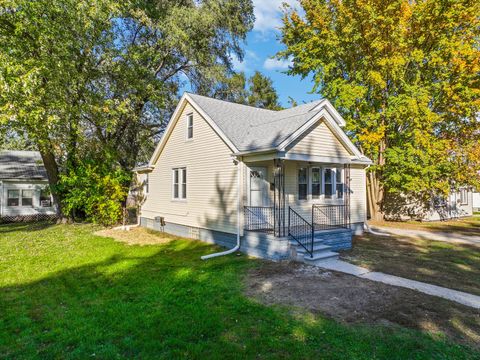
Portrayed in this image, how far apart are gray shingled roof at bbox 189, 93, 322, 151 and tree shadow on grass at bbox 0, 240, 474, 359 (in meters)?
5.14

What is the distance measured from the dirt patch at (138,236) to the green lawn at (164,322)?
13.4ft

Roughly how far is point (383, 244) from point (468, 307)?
22.2ft

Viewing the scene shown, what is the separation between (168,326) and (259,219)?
22.1 feet

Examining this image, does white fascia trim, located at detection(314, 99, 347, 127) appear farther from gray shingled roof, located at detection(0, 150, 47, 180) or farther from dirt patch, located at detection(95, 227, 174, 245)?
gray shingled roof, located at detection(0, 150, 47, 180)

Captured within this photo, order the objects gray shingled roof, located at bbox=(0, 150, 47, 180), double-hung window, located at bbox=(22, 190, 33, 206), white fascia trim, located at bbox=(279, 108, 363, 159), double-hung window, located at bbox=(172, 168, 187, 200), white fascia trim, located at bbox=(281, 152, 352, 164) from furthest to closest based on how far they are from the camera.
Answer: double-hung window, located at bbox=(22, 190, 33, 206), gray shingled roof, located at bbox=(0, 150, 47, 180), double-hung window, located at bbox=(172, 168, 187, 200), white fascia trim, located at bbox=(281, 152, 352, 164), white fascia trim, located at bbox=(279, 108, 363, 159)

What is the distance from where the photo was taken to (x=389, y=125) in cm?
1909

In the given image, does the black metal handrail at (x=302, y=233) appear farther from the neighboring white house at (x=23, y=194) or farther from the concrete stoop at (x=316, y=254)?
the neighboring white house at (x=23, y=194)

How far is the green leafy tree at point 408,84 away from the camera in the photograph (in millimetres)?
17234

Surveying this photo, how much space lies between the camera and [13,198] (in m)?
22.7

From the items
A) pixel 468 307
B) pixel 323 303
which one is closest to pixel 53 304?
pixel 323 303

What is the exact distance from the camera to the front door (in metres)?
11.9

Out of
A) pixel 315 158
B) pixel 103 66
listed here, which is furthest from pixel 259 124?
pixel 103 66

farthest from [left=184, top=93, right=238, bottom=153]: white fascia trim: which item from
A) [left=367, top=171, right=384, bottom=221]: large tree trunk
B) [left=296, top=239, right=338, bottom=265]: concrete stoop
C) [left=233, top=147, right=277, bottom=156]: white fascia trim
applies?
[left=367, top=171, right=384, bottom=221]: large tree trunk

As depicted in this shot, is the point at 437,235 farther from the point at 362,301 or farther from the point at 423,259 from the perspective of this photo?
the point at 362,301
